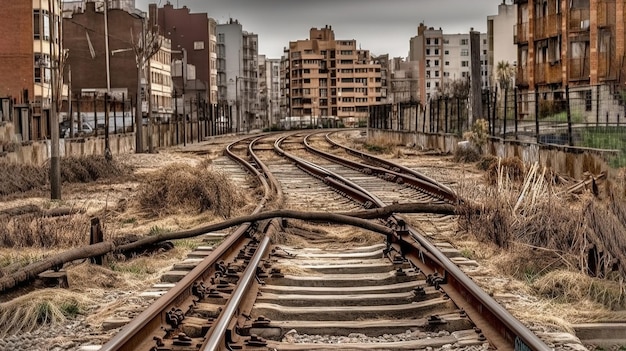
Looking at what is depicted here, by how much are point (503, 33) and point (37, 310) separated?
117263 mm

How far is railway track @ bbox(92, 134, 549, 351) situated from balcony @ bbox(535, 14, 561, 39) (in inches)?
1805

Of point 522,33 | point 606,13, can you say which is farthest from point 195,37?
point 606,13

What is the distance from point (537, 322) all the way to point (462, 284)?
891 millimetres

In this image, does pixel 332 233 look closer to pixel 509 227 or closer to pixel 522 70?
pixel 509 227

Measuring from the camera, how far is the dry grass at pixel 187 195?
1577cm

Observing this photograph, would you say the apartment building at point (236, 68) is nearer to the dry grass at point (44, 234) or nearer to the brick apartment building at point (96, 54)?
the brick apartment building at point (96, 54)

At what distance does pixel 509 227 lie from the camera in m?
11.1

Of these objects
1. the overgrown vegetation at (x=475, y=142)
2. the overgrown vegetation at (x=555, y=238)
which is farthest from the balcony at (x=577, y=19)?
the overgrown vegetation at (x=555, y=238)

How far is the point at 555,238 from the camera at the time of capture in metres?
10.3

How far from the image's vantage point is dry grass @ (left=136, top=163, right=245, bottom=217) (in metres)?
15.8

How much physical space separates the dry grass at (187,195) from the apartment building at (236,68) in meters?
138

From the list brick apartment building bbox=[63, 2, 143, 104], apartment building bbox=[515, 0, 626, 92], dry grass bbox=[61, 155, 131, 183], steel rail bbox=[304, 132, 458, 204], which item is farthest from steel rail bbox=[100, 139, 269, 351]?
brick apartment building bbox=[63, 2, 143, 104]

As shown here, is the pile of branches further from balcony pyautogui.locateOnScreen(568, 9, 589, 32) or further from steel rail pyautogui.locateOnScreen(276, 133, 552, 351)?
balcony pyautogui.locateOnScreen(568, 9, 589, 32)

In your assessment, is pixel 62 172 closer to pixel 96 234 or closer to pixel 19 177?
pixel 19 177
